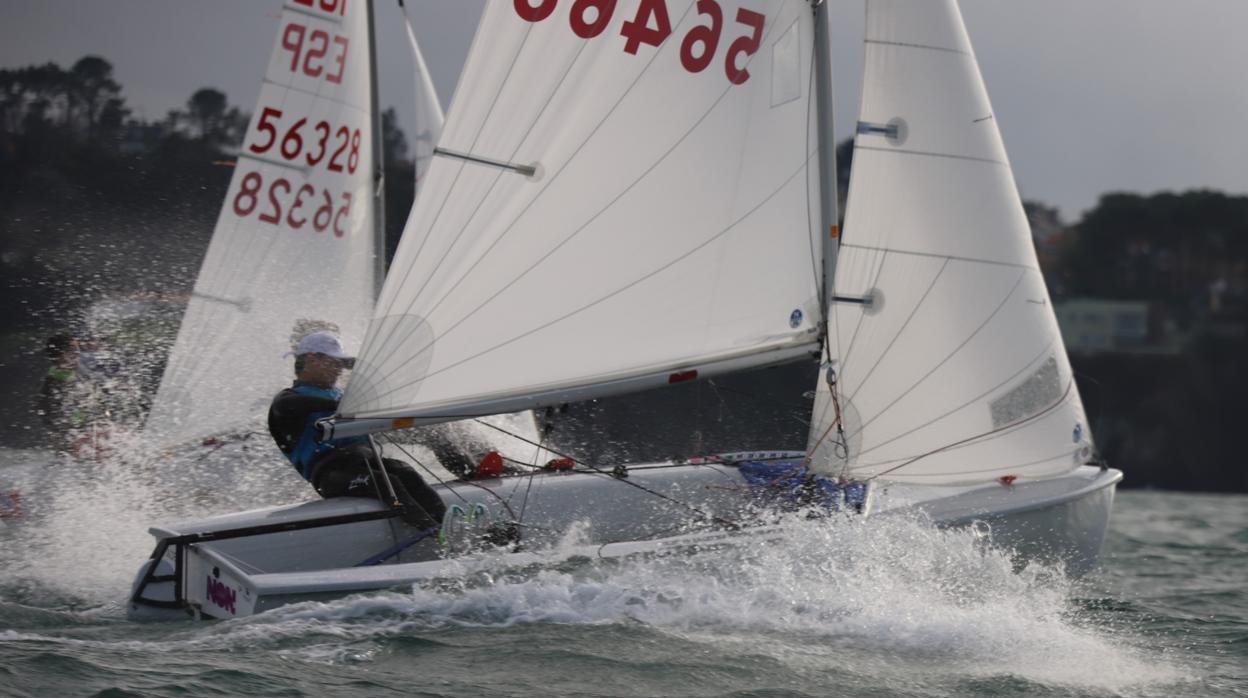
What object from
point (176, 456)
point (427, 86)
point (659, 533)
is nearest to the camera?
point (659, 533)

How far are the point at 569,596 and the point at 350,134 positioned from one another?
4.71 meters

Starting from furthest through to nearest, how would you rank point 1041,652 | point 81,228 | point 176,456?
1. point 81,228
2. point 176,456
3. point 1041,652

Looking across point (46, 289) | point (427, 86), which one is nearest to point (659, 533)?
point (427, 86)

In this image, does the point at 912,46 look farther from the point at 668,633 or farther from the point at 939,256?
the point at 668,633

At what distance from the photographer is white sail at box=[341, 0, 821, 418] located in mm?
6105

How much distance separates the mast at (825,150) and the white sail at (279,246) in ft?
11.4

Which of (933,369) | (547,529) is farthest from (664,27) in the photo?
(547,529)

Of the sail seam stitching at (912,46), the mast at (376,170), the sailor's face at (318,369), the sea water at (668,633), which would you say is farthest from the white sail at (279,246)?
the sail seam stitching at (912,46)

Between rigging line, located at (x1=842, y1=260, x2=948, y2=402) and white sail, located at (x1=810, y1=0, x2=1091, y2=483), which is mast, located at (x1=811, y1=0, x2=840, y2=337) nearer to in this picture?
white sail, located at (x1=810, y1=0, x2=1091, y2=483)

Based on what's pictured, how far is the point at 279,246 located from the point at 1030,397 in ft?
14.6

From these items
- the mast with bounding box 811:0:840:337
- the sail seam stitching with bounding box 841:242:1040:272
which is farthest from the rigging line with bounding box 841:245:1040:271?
the mast with bounding box 811:0:840:337

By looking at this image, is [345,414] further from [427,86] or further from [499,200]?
[427,86]

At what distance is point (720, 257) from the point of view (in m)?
6.46

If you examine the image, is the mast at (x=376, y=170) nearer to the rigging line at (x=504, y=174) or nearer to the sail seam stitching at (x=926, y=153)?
the rigging line at (x=504, y=174)
